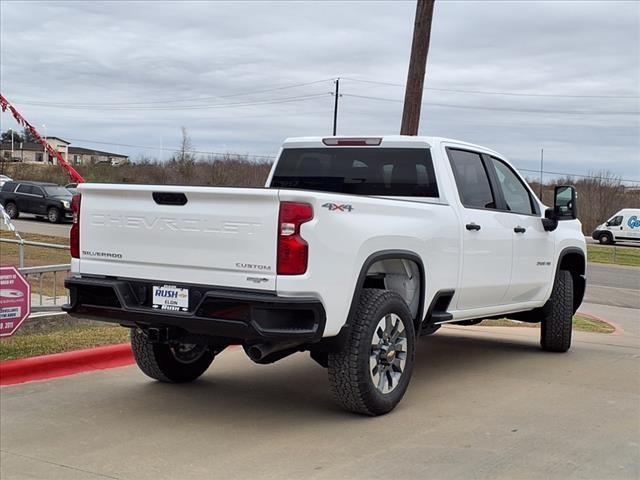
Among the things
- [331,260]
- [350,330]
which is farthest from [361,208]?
[350,330]

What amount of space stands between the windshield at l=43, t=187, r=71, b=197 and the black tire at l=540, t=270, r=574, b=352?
2627 centimetres

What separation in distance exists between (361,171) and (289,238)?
2341mm

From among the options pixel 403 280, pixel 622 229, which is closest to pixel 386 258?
pixel 403 280

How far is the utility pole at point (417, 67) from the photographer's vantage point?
14117 mm

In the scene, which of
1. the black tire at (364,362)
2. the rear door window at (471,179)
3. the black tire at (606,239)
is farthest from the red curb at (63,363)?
the black tire at (606,239)

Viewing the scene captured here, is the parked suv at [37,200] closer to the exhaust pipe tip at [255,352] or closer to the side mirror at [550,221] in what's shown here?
the side mirror at [550,221]

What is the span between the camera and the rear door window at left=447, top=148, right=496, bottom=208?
6.84 m

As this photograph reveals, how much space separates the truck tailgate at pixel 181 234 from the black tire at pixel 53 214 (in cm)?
2668

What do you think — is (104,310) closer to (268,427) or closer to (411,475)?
(268,427)

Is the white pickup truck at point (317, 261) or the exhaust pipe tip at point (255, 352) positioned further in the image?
the exhaust pipe tip at point (255, 352)

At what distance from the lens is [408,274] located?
6156 millimetres

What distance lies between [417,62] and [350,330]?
9760 mm

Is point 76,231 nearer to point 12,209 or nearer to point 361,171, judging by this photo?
point 361,171

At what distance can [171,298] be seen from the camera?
17.2 feet
